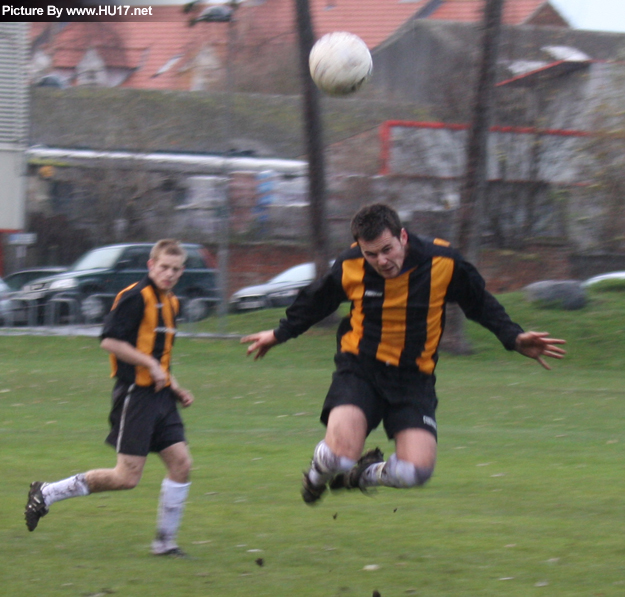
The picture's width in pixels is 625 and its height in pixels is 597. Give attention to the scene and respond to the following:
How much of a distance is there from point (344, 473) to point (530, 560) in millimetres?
1124

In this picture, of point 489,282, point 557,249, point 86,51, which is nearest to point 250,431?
point 489,282

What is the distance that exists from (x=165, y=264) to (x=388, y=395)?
1441 mm

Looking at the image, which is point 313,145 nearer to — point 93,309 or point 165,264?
point 93,309

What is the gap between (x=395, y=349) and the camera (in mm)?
5430

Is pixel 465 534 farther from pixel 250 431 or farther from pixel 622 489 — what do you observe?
pixel 250 431

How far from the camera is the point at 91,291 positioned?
21.0 metres

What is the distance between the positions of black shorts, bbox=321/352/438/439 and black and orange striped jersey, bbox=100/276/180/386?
102 cm

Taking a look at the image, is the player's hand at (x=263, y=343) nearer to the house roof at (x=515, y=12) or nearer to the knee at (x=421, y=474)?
the knee at (x=421, y=474)

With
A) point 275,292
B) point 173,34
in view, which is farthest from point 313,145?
point 173,34

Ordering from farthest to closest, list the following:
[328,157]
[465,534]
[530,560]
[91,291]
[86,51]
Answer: [86,51], [328,157], [91,291], [465,534], [530,560]

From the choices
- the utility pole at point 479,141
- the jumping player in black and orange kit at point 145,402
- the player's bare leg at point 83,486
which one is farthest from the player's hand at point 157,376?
the utility pole at point 479,141

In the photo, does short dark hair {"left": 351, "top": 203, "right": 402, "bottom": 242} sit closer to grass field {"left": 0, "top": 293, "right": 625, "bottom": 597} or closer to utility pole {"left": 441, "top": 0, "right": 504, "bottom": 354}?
grass field {"left": 0, "top": 293, "right": 625, "bottom": 597}

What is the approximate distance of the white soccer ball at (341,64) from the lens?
7695mm

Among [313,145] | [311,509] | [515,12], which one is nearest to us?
[311,509]
